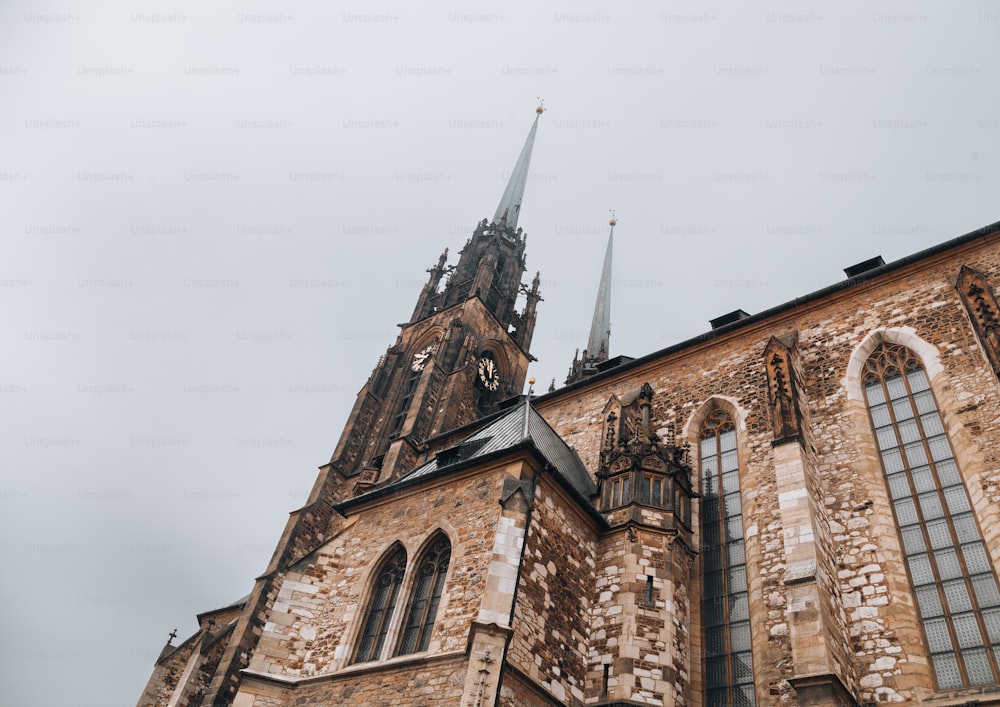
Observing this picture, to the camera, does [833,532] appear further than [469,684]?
Yes

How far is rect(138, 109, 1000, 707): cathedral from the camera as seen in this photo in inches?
400

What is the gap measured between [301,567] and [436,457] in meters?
3.13

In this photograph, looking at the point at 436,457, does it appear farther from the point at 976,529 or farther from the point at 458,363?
the point at 458,363

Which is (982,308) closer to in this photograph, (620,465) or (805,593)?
(805,593)

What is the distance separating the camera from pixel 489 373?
31578mm

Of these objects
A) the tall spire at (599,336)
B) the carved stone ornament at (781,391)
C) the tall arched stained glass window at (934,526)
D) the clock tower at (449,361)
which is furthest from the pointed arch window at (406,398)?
the tall arched stained glass window at (934,526)

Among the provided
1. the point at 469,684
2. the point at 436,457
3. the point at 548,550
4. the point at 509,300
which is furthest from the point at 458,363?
the point at 469,684

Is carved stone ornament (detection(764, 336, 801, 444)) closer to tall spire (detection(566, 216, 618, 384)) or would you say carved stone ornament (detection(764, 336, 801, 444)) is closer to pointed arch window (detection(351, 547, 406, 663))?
pointed arch window (detection(351, 547, 406, 663))

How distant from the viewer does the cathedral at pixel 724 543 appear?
400 inches

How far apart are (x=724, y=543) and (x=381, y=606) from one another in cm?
604

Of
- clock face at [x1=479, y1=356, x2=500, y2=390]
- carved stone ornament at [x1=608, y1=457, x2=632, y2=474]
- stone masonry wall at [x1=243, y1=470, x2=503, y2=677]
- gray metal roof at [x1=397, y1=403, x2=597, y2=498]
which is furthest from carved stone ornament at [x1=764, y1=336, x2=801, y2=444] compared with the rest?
clock face at [x1=479, y1=356, x2=500, y2=390]

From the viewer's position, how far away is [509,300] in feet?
116

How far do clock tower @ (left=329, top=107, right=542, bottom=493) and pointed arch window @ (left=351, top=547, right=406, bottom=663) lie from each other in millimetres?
10565

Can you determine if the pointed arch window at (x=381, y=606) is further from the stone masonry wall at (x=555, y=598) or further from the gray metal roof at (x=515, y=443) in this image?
the stone masonry wall at (x=555, y=598)
